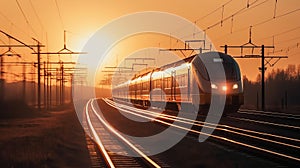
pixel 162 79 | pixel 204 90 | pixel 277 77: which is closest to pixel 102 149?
pixel 204 90

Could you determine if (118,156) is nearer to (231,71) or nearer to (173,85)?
(231,71)

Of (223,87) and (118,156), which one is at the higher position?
(223,87)

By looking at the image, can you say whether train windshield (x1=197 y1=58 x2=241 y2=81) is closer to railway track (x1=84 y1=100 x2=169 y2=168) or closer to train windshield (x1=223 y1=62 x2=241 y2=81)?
train windshield (x1=223 y1=62 x2=241 y2=81)

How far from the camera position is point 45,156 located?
15.9 meters

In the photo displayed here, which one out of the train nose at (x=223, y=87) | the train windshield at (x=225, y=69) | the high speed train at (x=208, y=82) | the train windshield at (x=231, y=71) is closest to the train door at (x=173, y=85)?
the high speed train at (x=208, y=82)

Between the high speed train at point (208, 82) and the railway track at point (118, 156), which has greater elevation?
the high speed train at point (208, 82)

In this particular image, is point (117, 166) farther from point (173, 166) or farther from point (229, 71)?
point (229, 71)

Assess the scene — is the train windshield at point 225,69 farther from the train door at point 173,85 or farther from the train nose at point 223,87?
the train door at point 173,85

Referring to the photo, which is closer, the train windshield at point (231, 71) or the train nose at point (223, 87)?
the train nose at point (223, 87)

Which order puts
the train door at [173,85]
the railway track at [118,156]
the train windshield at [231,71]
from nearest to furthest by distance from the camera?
the railway track at [118,156]
the train windshield at [231,71]
the train door at [173,85]

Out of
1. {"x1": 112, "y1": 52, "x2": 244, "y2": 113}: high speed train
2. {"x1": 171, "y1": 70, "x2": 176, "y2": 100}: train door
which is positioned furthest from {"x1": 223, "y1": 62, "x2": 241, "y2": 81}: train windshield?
{"x1": 171, "y1": 70, "x2": 176, "y2": 100}: train door

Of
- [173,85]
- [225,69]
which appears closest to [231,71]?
[225,69]

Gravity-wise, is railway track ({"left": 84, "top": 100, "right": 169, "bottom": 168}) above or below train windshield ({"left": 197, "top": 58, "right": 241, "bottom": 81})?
below

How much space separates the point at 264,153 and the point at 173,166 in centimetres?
318
